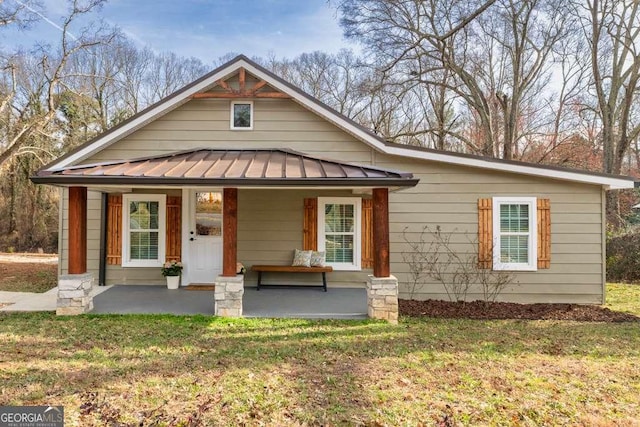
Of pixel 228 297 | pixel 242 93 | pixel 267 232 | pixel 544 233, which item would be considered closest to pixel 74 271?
pixel 228 297

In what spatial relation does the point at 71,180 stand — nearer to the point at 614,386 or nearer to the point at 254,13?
the point at 614,386

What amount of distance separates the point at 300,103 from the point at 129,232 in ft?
14.7

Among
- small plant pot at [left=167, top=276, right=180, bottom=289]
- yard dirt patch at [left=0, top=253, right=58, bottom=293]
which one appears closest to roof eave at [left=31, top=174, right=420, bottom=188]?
small plant pot at [left=167, top=276, right=180, bottom=289]

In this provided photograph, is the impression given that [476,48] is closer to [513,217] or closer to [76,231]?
[513,217]

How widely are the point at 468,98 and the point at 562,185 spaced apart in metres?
10.3

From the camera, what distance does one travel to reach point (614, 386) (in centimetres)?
365

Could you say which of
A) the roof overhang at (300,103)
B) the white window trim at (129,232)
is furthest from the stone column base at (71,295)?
the roof overhang at (300,103)

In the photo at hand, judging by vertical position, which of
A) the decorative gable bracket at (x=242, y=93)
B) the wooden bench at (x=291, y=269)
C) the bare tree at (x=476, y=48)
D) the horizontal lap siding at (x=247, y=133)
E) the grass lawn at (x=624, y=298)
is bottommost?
the grass lawn at (x=624, y=298)

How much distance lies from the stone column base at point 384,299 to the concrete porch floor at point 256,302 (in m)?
0.30

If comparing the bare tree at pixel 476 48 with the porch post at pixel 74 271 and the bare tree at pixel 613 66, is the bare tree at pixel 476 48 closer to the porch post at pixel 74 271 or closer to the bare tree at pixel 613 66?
the bare tree at pixel 613 66

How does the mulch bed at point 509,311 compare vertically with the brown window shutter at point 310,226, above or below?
below

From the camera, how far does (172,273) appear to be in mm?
7574

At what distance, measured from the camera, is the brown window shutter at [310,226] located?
789 cm

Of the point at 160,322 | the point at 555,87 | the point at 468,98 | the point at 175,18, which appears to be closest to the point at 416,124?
the point at 468,98
